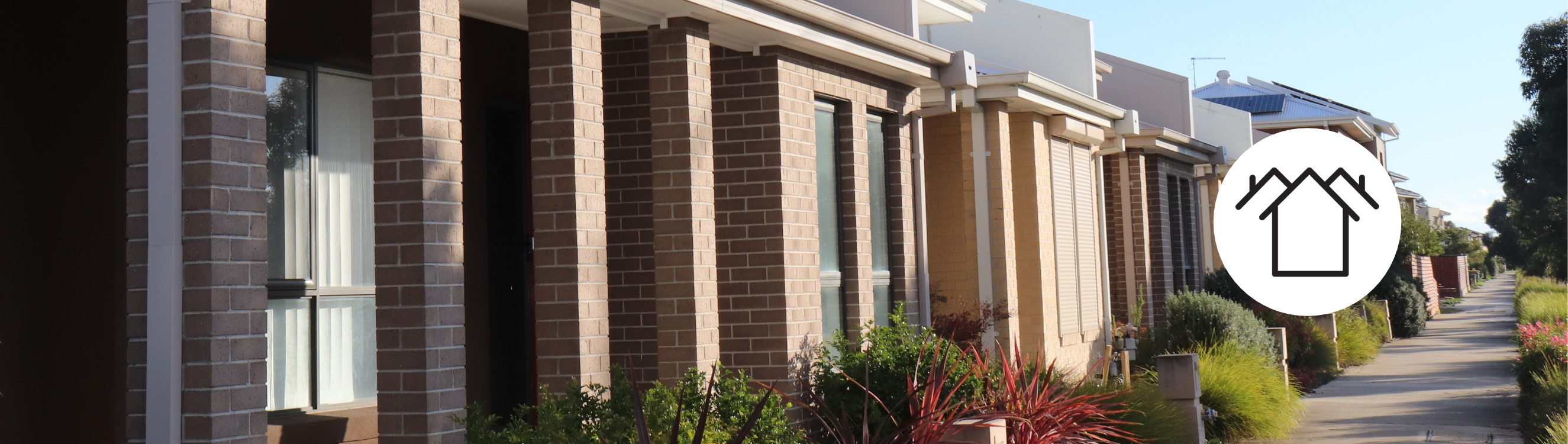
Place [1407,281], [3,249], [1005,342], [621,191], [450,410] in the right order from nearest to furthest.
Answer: [450,410]
[3,249]
[621,191]
[1005,342]
[1407,281]

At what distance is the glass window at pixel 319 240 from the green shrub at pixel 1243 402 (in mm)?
7494

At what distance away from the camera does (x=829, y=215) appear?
368 inches

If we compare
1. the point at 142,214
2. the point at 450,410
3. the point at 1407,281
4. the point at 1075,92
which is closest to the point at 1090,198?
the point at 1075,92

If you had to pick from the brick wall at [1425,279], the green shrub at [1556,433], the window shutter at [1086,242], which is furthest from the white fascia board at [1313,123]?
the green shrub at [1556,433]

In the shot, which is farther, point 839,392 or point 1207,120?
point 1207,120

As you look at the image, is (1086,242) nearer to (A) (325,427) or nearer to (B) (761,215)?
(B) (761,215)

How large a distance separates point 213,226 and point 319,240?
2522 mm

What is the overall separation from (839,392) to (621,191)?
2.05 meters

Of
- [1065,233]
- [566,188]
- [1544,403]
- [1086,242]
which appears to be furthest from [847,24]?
[1544,403]

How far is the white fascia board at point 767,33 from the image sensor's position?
23.5 feet

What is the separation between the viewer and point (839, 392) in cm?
843

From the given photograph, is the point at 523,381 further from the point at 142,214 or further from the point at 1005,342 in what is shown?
the point at 1005,342

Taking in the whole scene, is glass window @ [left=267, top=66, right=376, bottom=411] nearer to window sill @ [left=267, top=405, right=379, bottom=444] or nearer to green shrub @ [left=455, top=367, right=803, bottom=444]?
window sill @ [left=267, top=405, right=379, bottom=444]

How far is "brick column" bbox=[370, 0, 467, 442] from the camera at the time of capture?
539 centimetres
